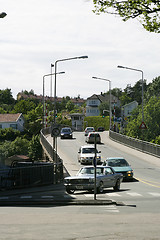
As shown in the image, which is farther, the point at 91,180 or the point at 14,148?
the point at 14,148

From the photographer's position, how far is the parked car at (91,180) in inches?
899

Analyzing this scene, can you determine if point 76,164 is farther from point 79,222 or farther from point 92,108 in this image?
point 92,108

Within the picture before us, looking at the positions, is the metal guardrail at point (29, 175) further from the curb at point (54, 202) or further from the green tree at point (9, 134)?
the green tree at point (9, 134)

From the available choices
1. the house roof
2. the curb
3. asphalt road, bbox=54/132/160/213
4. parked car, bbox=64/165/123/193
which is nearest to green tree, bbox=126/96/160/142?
asphalt road, bbox=54/132/160/213

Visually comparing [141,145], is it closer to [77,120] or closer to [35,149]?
[35,149]

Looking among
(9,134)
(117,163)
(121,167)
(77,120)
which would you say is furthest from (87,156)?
(77,120)

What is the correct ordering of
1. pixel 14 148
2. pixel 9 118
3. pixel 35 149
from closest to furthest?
1. pixel 35 149
2. pixel 14 148
3. pixel 9 118

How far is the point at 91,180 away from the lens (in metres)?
23.0

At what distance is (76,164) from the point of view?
41531 millimetres

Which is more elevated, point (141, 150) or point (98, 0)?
point (98, 0)

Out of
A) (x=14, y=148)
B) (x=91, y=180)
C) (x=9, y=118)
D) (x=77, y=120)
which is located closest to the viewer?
(x=91, y=180)

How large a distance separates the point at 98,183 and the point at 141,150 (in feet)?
102

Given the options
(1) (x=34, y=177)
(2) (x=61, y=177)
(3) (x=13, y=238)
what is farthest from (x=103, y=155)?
(3) (x=13, y=238)

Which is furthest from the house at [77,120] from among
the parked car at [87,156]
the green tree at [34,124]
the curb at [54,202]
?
the curb at [54,202]
